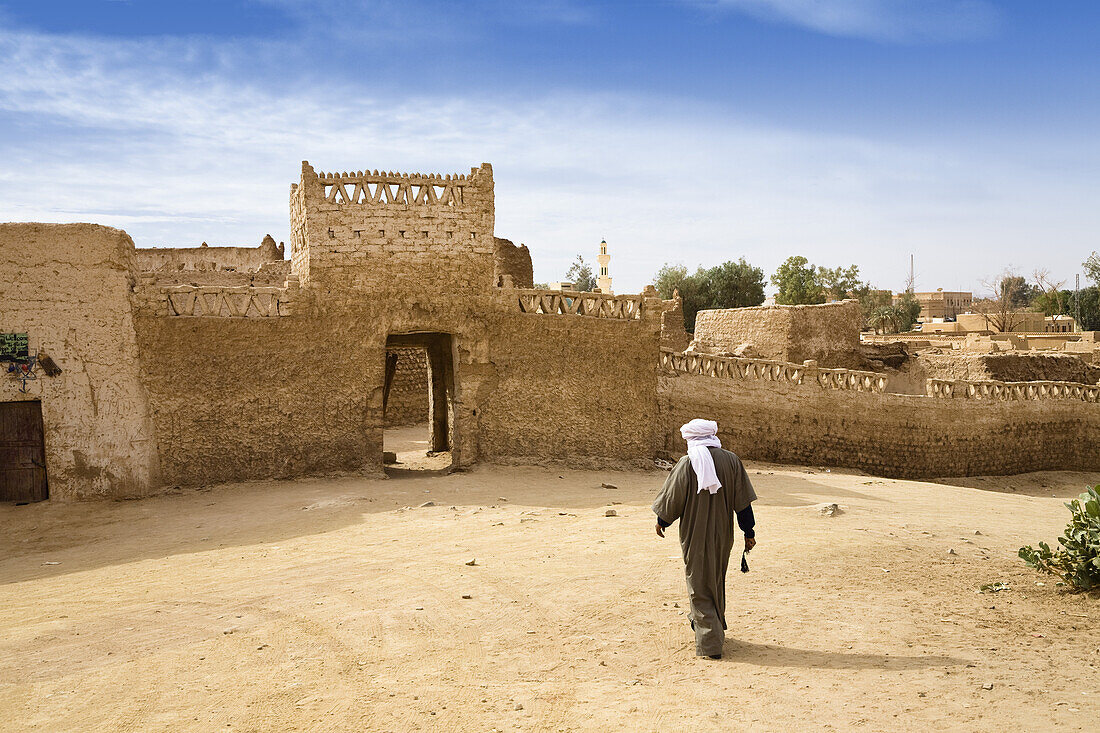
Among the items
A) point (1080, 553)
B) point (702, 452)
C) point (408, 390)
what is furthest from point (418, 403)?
point (702, 452)

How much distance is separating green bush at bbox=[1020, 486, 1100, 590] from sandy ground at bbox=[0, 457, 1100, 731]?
20 centimetres

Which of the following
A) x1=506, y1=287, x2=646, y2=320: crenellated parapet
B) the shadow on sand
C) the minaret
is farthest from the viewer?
the minaret

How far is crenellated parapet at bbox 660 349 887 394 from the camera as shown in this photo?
16.3m

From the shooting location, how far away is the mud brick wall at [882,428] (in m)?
16.6

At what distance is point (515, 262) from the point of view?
21.3 m

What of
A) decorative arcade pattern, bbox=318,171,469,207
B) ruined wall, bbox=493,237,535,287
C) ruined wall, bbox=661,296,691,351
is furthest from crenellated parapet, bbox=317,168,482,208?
ruined wall, bbox=661,296,691,351

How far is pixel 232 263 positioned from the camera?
26.2 m

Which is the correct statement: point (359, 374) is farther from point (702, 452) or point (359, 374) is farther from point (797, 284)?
point (797, 284)

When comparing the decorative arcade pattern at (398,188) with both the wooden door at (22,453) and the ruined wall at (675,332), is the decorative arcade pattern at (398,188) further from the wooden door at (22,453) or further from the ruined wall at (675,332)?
the ruined wall at (675,332)

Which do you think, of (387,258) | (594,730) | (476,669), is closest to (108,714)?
(476,669)

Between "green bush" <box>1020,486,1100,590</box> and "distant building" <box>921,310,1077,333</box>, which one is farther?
"distant building" <box>921,310,1077,333</box>

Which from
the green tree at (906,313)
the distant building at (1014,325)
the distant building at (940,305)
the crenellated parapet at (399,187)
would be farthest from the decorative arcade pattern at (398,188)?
the distant building at (940,305)

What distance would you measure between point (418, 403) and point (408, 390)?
0.48 meters

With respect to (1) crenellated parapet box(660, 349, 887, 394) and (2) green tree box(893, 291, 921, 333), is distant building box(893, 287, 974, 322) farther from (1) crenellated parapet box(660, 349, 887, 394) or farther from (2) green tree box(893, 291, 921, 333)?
(1) crenellated parapet box(660, 349, 887, 394)
